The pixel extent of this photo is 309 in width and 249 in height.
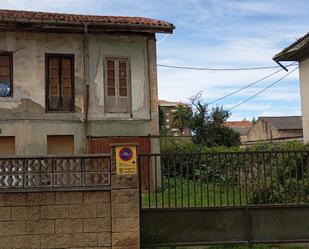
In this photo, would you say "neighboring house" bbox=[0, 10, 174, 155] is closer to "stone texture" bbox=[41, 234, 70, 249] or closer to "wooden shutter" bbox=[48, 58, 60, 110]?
"wooden shutter" bbox=[48, 58, 60, 110]

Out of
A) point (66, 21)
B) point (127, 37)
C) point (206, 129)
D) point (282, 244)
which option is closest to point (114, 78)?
point (127, 37)

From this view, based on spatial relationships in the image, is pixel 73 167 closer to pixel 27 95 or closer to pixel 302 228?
pixel 302 228

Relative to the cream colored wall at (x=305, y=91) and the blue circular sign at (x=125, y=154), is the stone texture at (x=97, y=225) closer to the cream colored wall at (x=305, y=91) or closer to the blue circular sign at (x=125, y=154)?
the blue circular sign at (x=125, y=154)

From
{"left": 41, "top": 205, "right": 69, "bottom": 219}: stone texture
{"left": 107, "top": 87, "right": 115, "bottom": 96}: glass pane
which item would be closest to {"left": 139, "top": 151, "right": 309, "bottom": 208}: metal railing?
{"left": 41, "top": 205, "right": 69, "bottom": 219}: stone texture

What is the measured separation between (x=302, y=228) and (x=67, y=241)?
13.1 feet

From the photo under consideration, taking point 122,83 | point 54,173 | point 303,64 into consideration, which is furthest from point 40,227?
point 303,64

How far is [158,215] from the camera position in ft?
24.6

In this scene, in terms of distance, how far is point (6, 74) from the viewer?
15062 mm

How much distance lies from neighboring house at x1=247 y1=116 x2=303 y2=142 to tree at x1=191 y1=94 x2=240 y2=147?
1499cm

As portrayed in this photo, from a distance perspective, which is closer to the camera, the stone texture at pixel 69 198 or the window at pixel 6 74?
the stone texture at pixel 69 198

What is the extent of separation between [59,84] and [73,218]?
9.09 metres

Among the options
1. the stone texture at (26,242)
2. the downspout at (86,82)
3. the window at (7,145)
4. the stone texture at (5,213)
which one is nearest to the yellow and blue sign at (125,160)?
the stone texture at (26,242)

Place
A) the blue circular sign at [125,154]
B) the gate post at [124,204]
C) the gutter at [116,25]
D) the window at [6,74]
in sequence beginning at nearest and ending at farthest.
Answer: the gate post at [124,204]
the blue circular sign at [125,154]
the gutter at [116,25]
the window at [6,74]

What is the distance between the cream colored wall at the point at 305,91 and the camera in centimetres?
1568
